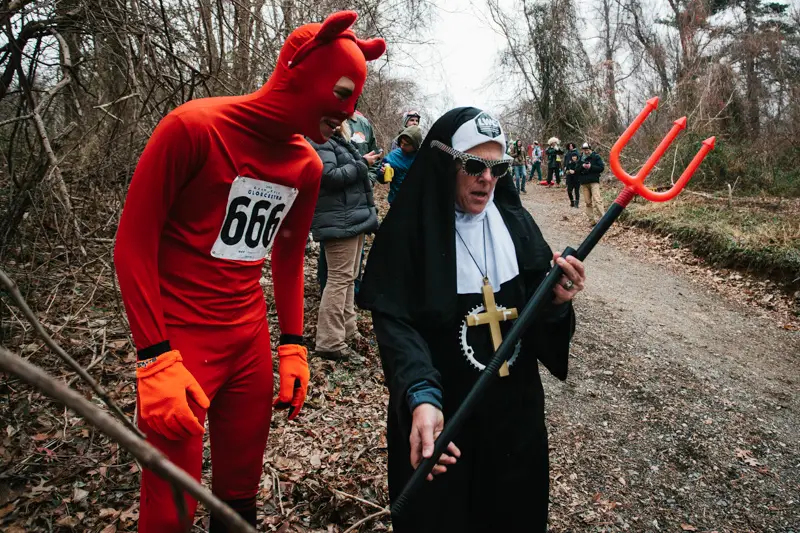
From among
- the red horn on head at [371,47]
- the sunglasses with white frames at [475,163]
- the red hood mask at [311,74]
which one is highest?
the red horn on head at [371,47]

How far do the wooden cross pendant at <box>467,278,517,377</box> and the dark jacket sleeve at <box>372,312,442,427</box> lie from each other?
0.71ft

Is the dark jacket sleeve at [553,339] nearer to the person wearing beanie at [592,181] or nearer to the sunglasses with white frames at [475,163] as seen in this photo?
the sunglasses with white frames at [475,163]

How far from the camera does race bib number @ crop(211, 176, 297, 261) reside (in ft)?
6.03

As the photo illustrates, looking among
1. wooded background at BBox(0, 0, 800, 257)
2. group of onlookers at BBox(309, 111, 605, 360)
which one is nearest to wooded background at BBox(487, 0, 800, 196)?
wooded background at BBox(0, 0, 800, 257)

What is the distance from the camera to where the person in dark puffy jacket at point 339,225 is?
13.6 ft

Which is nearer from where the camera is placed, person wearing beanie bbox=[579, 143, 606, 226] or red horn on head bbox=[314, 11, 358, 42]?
red horn on head bbox=[314, 11, 358, 42]

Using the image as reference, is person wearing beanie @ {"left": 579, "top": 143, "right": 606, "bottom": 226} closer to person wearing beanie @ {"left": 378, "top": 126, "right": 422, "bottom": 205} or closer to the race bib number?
person wearing beanie @ {"left": 378, "top": 126, "right": 422, "bottom": 205}

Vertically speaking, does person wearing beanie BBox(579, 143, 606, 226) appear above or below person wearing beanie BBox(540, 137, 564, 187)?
below

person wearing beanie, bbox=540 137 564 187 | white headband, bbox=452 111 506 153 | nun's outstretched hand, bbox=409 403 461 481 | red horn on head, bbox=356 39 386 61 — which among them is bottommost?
nun's outstretched hand, bbox=409 403 461 481

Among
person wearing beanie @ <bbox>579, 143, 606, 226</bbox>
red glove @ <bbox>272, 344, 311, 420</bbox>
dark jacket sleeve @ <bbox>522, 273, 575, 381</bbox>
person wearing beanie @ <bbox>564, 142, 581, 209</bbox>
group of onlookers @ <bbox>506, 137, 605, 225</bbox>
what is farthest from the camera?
person wearing beanie @ <bbox>564, 142, 581, 209</bbox>

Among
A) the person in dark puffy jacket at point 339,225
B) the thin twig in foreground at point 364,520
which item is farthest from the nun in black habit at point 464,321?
the person in dark puffy jacket at point 339,225

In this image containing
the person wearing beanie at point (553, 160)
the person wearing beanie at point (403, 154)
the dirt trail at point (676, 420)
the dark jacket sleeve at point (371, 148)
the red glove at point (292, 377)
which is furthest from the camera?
the person wearing beanie at point (553, 160)

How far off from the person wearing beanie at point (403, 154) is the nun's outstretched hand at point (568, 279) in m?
3.70

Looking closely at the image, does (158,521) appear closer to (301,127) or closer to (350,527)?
(350,527)
